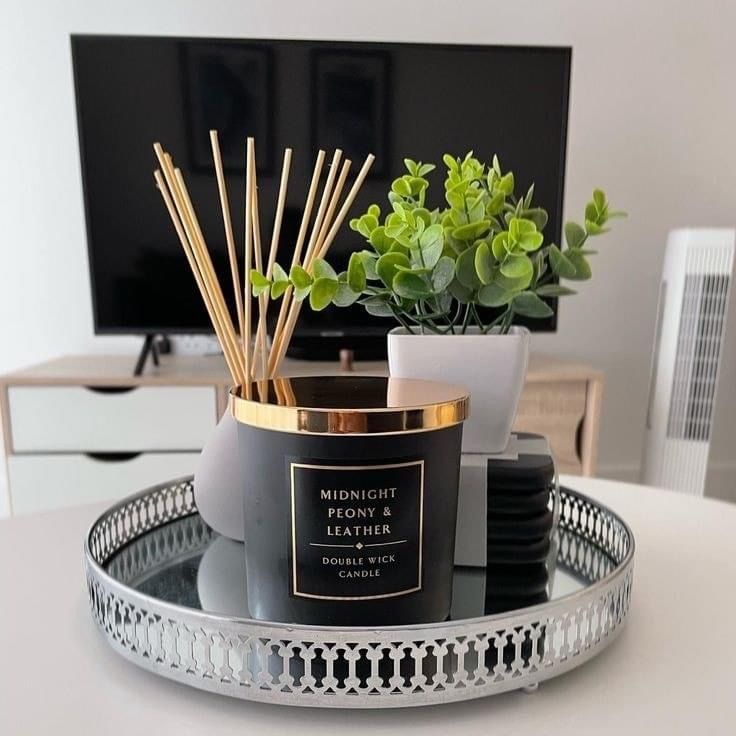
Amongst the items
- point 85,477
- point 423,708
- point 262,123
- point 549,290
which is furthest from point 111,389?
point 423,708

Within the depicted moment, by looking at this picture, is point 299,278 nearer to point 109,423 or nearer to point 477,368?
point 477,368

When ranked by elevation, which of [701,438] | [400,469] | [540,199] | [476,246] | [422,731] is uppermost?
[540,199]

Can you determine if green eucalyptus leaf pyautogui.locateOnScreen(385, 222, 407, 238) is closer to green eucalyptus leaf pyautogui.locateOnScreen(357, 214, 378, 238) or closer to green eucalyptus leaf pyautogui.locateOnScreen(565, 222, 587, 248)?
green eucalyptus leaf pyautogui.locateOnScreen(357, 214, 378, 238)

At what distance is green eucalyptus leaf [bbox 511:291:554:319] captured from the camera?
54cm

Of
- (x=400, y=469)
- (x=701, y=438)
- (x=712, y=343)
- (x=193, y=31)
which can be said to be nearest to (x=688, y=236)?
(x=712, y=343)

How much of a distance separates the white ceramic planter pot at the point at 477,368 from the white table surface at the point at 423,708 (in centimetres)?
16

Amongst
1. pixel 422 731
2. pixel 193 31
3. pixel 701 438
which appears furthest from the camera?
pixel 193 31

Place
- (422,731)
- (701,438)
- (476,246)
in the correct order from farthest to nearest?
(701,438), (476,246), (422,731)

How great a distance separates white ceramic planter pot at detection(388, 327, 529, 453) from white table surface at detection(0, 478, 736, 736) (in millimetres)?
155

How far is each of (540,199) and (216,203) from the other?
2.48 feet

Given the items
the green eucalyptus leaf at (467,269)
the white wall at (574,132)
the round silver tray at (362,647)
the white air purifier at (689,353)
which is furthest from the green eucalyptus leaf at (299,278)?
the white wall at (574,132)

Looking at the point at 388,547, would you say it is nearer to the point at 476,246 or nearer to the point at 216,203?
the point at 476,246

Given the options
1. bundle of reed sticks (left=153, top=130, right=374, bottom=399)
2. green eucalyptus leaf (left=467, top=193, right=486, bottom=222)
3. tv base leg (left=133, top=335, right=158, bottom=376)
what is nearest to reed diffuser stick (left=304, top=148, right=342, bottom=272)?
bundle of reed sticks (left=153, top=130, right=374, bottom=399)

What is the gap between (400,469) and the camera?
1.26ft
